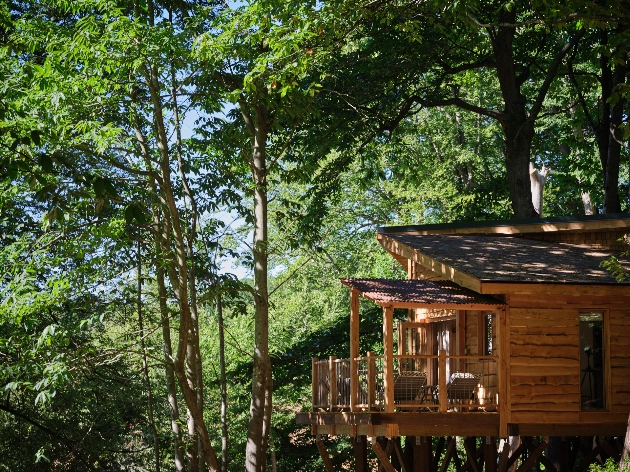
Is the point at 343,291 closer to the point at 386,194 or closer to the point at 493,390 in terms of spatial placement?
the point at 386,194

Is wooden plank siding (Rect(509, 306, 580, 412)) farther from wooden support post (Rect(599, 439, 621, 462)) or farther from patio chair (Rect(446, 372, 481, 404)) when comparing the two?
wooden support post (Rect(599, 439, 621, 462))

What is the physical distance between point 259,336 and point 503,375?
6456 mm

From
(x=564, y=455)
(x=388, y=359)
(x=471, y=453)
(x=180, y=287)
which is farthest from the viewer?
(x=564, y=455)

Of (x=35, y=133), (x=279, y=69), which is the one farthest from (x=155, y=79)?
(x=35, y=133)

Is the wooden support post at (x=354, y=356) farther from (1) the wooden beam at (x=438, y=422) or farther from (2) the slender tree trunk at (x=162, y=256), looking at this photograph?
(2) the slender tree trunk at (x=162, y=256)

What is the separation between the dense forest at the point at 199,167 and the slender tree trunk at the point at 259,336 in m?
0.05

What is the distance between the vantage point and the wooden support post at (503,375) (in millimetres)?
13945

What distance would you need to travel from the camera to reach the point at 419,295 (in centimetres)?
1386

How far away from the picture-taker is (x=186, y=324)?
14.5 metres

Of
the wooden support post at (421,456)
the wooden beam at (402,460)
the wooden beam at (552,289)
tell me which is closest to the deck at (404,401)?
the wooden support post at (421,456)

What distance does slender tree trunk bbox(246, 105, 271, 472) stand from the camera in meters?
18.5

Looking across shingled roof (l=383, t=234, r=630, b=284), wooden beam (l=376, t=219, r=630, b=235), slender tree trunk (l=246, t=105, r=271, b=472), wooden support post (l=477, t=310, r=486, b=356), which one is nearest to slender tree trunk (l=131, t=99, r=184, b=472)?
slender tree trunk (l=246, t=105, r=271, b=472)

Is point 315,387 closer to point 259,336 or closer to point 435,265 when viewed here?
point 259,336

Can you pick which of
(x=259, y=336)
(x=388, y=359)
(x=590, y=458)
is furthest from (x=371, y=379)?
(x=590, y=458)
